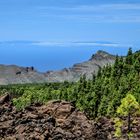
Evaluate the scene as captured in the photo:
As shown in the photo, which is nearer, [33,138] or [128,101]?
[128,101]

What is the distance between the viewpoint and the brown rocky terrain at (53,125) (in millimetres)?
117188

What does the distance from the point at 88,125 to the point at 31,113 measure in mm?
16376

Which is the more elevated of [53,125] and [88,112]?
[53,125]

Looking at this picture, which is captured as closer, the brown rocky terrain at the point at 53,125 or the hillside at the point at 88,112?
the hillside at the point at 88,112

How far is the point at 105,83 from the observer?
613 feet

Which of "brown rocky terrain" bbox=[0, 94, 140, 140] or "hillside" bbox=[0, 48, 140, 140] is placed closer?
"hillside" bbox=[0, 48, 140, 140]

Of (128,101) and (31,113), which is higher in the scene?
(128,101)

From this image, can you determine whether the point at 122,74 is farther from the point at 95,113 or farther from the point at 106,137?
the point at 106,137

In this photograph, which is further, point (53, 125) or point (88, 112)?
point (88, 112)

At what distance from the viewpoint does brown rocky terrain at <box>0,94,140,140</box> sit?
117m

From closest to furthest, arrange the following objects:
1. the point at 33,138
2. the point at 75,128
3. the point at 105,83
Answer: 1. the point at 33,138
2. the point at 75,128
3. the point at 105,83

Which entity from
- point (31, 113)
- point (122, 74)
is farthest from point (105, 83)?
point (31, 113)

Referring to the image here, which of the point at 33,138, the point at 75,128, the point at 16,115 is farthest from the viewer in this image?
the point at 16,115

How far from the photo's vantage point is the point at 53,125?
129 m
